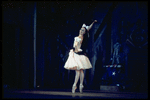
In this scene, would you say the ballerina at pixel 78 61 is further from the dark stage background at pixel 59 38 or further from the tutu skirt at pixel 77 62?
the dark stage background at pixel 59 38

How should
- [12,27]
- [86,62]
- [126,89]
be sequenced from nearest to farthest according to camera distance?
[86,62] < [126,89] < [12,27]

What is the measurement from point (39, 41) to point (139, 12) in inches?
162

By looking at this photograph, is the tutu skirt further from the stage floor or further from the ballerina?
the stage floor

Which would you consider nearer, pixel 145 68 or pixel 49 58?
pixel 145 68

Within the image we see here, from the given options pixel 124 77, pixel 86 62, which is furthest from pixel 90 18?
pixel 86 62

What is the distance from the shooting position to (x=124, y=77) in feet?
34.8

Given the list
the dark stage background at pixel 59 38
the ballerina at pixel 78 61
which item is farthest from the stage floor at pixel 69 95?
the dark stage background at pixel 59 38

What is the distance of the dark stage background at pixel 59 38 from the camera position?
10.9 m

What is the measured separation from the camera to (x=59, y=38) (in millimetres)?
12172

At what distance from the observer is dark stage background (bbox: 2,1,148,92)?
10.9m

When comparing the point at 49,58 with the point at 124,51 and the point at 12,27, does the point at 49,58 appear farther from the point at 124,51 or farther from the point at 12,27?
the point at 124,51

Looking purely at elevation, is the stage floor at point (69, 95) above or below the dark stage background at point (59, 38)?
below

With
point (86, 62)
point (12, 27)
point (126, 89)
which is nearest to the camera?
point (86, 62)

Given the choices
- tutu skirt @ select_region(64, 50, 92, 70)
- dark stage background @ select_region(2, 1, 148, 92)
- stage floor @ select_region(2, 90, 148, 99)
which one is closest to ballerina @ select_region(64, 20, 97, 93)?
tutu skirt @ select_region(64, 50, 92, 70)
